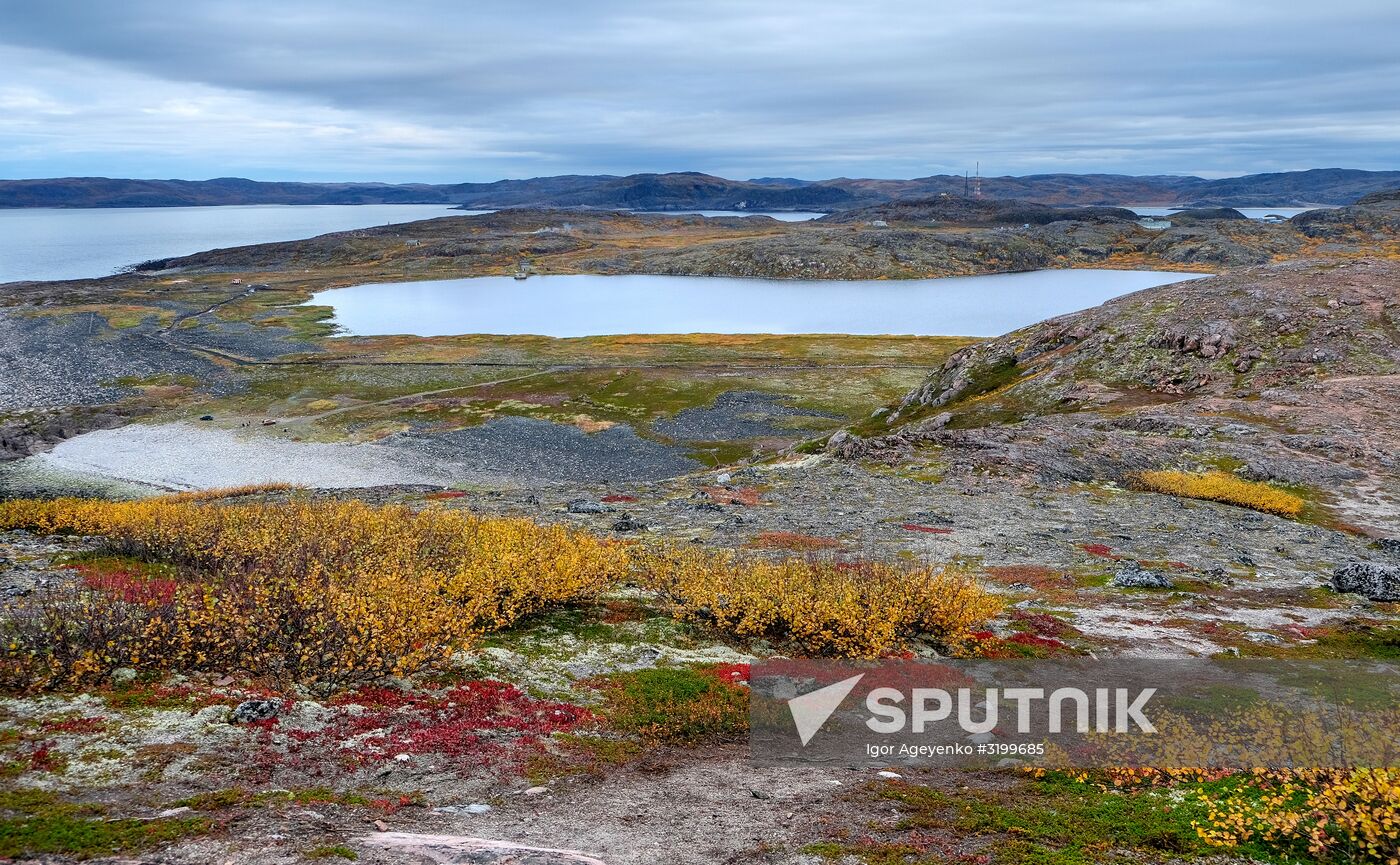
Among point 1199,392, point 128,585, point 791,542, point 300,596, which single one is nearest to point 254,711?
point 300,596

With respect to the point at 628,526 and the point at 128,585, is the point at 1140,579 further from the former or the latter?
the point at 128,585

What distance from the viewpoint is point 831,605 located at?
19.9m

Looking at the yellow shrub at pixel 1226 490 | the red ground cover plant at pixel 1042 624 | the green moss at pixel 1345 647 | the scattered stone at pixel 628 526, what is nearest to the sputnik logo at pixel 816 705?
the red ground cover plant at pixel 1042 624

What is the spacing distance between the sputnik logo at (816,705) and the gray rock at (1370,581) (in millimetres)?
18750

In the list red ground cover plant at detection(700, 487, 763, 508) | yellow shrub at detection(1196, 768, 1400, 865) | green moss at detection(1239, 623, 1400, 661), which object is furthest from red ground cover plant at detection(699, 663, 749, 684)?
red ground cover plant at detection(700, 487, 763, 508)

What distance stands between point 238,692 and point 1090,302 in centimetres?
18696

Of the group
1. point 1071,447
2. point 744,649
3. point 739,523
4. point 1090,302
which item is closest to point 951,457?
point 1071,447

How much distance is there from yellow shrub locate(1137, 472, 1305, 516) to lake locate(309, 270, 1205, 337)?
99.8 metres

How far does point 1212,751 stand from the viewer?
14.3 meters

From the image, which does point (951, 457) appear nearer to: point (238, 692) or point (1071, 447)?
point (1071, 447)

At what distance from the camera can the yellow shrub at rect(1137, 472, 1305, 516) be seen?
3731 centimetres

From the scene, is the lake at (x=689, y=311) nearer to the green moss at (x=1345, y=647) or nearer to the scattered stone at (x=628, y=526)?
the scattered stone at (x=628, y=526)

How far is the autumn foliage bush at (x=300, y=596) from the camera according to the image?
53.0ft

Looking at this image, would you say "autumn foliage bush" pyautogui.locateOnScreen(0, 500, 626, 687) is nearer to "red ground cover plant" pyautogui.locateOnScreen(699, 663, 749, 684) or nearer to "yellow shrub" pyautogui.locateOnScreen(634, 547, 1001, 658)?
"yellow shrub" pyautogui.locateOnScreen(634, 547, 1001, 658)
